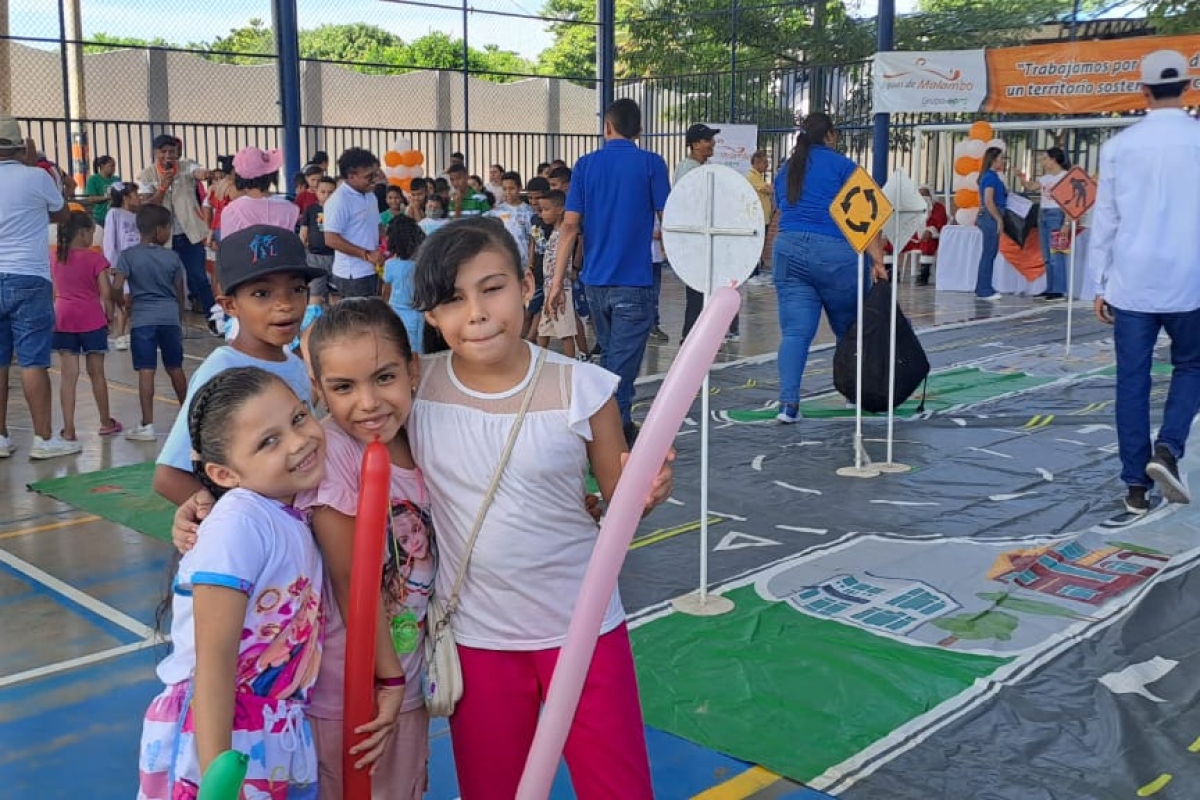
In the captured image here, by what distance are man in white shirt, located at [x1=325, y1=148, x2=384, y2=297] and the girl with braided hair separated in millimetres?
6403

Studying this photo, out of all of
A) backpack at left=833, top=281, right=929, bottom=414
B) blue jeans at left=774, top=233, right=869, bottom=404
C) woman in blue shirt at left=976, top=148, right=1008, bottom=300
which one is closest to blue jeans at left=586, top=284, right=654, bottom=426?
blue jeans at left=774, top=233, right=869, bottom=404

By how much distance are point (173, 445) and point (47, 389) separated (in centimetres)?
510

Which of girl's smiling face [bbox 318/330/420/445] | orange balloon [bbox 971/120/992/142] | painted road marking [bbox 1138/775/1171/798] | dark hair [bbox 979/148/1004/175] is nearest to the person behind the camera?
girl's smiling face [bbox 318/330/420/445]

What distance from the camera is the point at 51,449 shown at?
7.08 metres

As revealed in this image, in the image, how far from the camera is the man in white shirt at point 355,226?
27.0 feet

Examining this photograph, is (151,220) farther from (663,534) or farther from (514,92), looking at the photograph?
(514,92)

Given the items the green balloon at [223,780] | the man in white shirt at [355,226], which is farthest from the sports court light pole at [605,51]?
the green balloon at [223,780]

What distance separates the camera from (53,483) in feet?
21.3

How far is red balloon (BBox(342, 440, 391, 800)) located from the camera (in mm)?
1711

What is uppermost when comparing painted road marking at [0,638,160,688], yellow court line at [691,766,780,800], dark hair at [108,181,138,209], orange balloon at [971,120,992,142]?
orange balloon at [971,120,992,142]

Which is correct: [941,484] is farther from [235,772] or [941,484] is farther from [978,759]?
[235,772]

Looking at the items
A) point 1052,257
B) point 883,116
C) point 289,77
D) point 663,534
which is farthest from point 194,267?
point 1052,257

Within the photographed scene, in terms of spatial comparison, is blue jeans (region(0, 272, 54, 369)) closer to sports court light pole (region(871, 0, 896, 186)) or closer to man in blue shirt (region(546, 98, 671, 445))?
man in blue shirt (region(546, 98, 671, 445))

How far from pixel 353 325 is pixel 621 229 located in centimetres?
474
